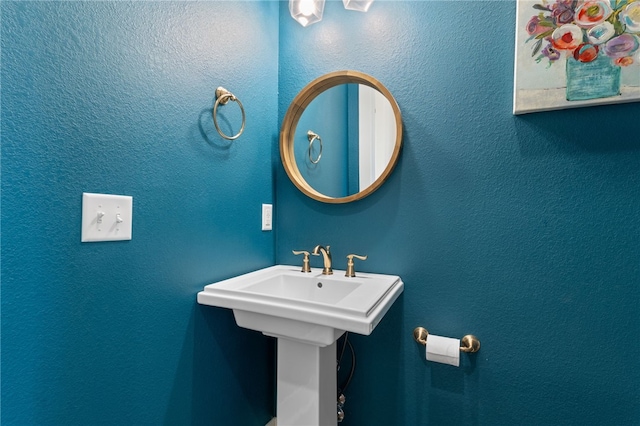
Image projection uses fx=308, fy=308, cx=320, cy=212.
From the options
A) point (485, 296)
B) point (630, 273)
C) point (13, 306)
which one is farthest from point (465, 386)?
point (13, 306)

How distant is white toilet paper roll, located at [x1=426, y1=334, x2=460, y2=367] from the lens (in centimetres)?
104

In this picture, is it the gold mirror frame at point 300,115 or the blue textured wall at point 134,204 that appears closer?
the blue textured wall at point 134,204

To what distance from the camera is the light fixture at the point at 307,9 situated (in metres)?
1.27

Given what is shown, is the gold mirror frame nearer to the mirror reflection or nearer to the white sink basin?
the mirror reflection

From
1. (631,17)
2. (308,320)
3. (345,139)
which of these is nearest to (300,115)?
(345,139)

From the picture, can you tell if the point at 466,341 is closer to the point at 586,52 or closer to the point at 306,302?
the point at 306,302

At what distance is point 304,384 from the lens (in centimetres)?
101

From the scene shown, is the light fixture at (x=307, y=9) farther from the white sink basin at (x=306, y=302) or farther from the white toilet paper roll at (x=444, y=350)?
the white toilet paper roll at (x=444, y=350)

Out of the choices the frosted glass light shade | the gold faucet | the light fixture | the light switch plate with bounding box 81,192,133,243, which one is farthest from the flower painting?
the light switch plate with bounding box 81,192,133,243

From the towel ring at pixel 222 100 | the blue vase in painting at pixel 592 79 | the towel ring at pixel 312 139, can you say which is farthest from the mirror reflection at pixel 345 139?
the blue vase in painting at pixel 592 79

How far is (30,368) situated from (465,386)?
1283 millimetres

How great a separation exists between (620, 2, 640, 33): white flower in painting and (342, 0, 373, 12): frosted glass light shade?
2.69ft

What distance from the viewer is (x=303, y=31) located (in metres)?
1.42

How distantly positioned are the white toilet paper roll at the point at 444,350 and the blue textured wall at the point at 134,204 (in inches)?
28.9
